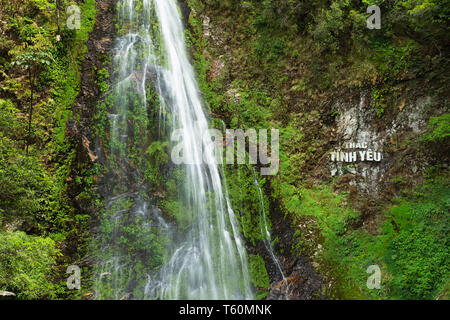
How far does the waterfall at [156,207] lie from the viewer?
7.30 metres

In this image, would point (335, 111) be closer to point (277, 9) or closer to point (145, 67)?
point (277, 9)

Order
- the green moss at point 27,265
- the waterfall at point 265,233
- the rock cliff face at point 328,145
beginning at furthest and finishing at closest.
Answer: the waterfall at point 265,233 < the rock cliff face at point 328,145 < the green moss at point 27,265

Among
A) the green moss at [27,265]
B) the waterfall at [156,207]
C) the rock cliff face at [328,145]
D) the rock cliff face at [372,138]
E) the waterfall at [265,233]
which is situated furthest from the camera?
the waterfall at [265,233]

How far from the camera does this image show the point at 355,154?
800 cm

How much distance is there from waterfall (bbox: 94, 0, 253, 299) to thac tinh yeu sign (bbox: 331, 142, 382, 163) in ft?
11.7

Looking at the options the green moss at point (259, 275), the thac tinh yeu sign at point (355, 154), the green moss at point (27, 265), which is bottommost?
the green moss at point (259, 275)

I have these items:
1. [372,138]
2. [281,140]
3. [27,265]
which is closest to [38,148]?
[27,265]

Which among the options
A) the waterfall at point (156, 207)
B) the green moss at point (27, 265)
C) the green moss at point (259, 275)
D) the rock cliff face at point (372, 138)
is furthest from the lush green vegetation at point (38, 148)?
the rock cliff face at point (372, 138)

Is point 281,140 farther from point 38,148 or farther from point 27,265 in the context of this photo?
point 27,265

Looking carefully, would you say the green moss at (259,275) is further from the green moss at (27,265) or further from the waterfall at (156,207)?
the green moss at (27,265)

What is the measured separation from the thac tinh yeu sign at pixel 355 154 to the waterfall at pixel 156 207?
3563 mm

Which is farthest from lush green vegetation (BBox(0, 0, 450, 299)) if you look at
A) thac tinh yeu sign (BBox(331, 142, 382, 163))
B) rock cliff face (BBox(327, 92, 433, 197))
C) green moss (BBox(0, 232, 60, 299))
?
thac tinh yeu sign (BBox(331, 142, 382, 163))

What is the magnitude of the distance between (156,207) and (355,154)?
19.4 feet
